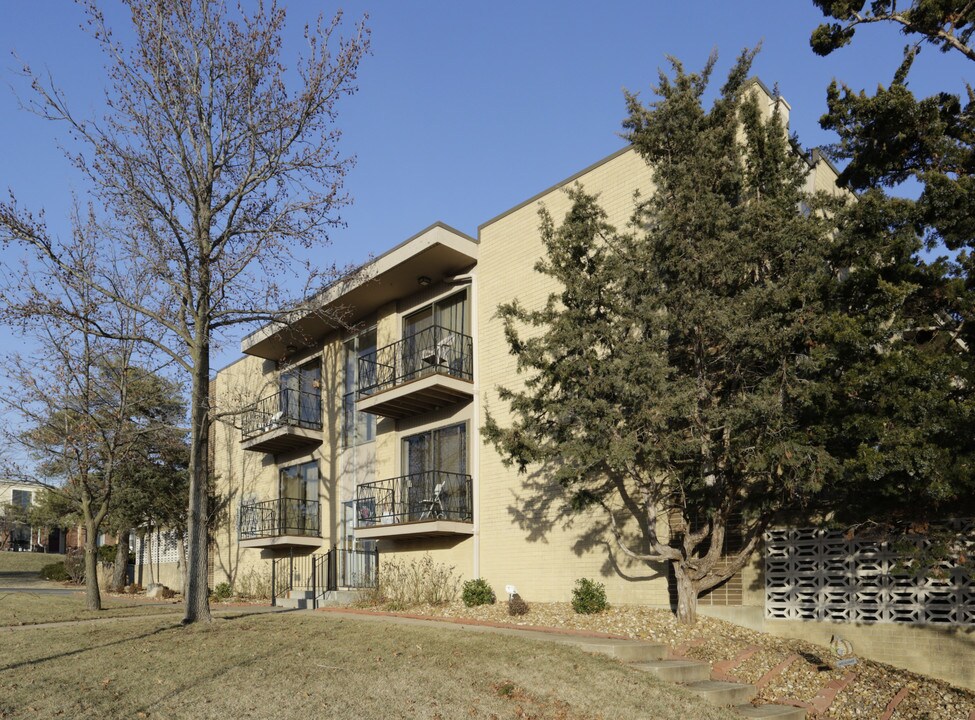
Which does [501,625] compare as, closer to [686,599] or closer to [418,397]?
[686,599]

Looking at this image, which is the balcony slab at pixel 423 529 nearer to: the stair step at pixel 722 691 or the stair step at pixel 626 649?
the stair step at pixel 626 649

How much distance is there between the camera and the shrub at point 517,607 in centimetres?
1523

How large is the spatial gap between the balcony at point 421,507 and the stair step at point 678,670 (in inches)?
307

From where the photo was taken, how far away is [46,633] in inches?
498

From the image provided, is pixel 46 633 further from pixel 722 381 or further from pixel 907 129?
pixel 907 129

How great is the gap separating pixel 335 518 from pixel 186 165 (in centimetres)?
1135

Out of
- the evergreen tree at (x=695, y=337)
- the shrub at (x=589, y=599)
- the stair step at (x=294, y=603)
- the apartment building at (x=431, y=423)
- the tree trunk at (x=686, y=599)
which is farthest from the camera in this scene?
the stair step at (x=294, y=603)

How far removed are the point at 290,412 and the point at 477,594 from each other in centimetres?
1048

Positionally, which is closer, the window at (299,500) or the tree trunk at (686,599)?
the tree trunk at (686,599)

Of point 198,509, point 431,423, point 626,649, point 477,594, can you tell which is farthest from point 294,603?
point 626,649

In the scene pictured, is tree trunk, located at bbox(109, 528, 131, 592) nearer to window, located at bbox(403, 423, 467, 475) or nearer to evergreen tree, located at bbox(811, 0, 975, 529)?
window, located at bbox(403, 423, 467, 475)

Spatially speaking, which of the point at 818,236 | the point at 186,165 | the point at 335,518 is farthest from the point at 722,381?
the point at 335,518

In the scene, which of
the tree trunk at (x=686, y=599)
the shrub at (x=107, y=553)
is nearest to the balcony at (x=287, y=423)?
the shrub at (x=107, y=553)

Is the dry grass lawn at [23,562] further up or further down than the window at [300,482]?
further down
